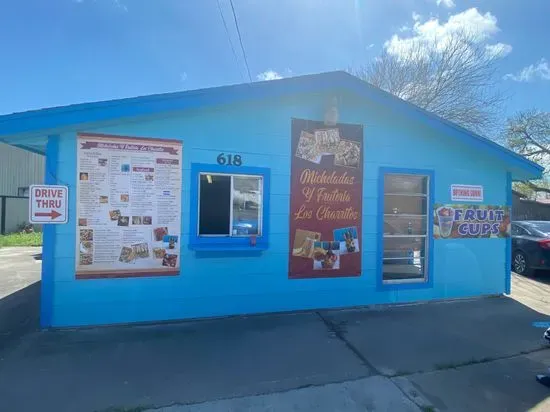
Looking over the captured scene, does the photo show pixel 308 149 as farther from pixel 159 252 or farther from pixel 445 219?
pixel 445 219

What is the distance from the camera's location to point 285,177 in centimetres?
560

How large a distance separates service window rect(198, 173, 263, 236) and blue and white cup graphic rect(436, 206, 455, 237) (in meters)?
3.59

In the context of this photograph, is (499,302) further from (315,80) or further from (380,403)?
(315,80)

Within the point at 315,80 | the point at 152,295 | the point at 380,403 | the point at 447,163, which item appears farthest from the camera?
the point at 447,163

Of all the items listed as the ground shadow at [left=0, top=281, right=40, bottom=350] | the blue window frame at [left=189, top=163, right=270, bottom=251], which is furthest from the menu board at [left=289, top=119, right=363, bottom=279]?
the ground shadow at [left=0, top=281, right=40, bottom=350]

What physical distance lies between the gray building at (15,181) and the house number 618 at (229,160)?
17.3 m

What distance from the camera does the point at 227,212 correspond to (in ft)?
17.6

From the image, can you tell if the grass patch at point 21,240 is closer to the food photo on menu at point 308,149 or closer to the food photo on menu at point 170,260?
the food photo on menu at point 170,260

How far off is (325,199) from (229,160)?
70.6 inches

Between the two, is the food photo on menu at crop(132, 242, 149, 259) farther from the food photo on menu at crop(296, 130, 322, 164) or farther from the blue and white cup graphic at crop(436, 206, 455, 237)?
the blue and white cup graphic at crop(436, 206, 455, 237)

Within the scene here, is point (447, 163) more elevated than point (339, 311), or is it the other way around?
point (447, 163)

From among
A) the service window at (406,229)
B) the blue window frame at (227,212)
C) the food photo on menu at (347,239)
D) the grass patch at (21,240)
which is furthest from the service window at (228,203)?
the grass patch at (21,240)

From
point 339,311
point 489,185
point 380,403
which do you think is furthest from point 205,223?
point 489,185

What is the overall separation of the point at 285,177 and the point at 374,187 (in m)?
1.72
